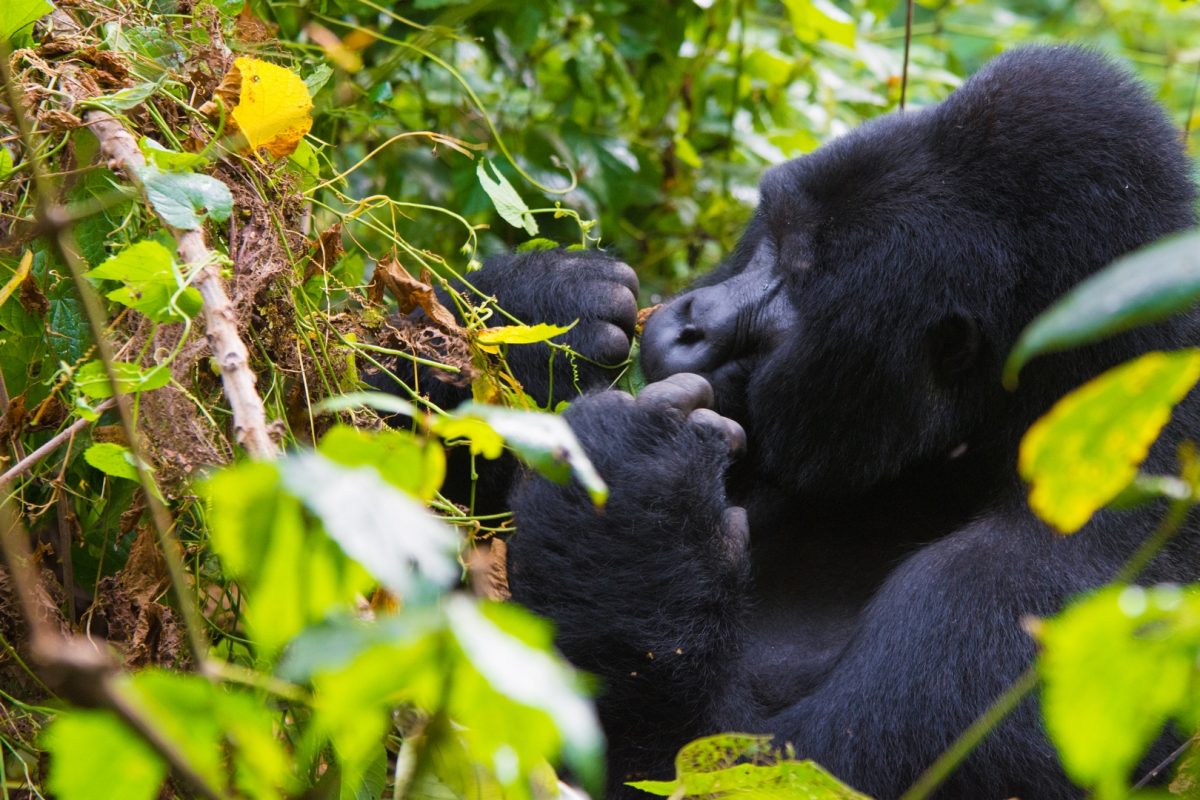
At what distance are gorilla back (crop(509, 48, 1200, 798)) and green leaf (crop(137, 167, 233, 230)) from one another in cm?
62

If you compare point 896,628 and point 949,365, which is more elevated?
point 949,365

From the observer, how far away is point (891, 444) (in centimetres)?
182

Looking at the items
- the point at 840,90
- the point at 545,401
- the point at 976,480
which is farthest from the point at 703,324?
the point at 840,90

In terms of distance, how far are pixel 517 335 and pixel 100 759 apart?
1.07 metres

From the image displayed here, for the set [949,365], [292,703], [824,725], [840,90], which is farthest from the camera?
[840,90]

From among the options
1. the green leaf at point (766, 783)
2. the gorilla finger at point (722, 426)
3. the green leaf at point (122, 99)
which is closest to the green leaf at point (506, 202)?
the gorilla finger at point (722, 426)

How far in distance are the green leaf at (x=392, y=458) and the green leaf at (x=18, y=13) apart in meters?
1.08

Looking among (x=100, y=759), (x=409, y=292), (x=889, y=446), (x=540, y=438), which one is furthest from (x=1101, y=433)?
(x=409, y=292)

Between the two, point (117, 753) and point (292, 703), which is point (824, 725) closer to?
point (292, 703)

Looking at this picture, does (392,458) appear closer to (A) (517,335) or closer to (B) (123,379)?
(B) (123,379)

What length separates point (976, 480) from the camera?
1875 mm

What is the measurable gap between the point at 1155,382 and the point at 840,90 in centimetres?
292

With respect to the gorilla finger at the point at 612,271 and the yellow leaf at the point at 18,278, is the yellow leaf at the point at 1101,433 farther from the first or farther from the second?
the gorilla finger at the point at 612,271

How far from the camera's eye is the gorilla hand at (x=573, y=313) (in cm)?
208
